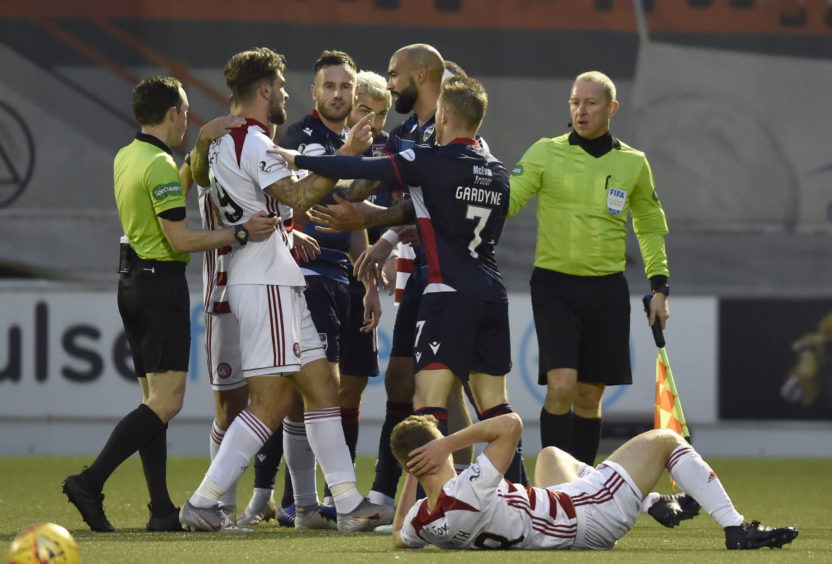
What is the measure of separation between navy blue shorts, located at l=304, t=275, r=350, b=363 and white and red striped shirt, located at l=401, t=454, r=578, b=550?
1.42 m

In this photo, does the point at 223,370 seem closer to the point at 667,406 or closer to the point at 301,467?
the point at 301,467

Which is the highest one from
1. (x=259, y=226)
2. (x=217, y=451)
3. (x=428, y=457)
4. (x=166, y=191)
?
(x=166, y=191)

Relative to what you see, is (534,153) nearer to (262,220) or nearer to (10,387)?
(262,220)

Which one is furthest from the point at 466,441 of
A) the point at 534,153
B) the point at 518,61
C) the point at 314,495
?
the point at 518,61

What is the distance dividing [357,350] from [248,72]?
144 cm

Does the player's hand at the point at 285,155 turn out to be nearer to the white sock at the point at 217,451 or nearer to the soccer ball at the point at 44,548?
the white sock at the point at 217,451

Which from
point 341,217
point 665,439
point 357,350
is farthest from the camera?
point 357,350

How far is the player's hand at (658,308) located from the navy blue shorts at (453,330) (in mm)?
1040

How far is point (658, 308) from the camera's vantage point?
21.2 feet

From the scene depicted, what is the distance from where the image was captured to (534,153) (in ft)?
21.4

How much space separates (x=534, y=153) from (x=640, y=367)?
205 inches

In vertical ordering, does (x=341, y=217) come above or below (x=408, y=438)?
above

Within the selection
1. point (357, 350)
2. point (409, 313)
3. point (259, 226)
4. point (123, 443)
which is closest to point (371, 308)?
point (409, 313)

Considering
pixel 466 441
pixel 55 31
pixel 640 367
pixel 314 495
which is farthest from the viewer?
pixel 55 31
